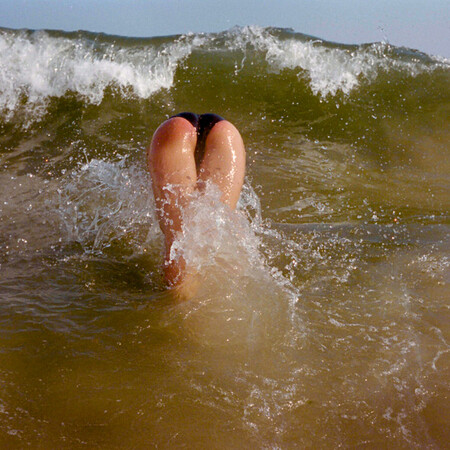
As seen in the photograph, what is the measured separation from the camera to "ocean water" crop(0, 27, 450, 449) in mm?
1765

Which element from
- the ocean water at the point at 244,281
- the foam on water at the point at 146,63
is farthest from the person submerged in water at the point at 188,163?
the foam on water at the point at 146,63

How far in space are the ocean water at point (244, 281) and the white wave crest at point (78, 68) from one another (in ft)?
0.46

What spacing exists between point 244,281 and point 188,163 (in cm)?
67

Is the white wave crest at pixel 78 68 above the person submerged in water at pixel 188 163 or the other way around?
above

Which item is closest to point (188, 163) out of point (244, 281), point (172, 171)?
point (172, 171)

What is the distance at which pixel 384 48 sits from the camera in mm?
6195

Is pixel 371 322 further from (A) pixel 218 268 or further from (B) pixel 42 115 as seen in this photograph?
(B) pixel 42 115

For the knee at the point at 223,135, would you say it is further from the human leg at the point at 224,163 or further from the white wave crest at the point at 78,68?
the white wave crest at the point at 78,68

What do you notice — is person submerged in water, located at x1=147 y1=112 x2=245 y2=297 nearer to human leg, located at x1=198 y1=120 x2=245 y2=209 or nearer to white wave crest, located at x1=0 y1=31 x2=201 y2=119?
human leg, located at x1=198 y1=120 x2=245 y2=209

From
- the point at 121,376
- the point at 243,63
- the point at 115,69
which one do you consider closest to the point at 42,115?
the point at 115,69

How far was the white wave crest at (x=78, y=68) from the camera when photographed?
19.9 feet

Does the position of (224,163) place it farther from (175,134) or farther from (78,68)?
(78,68)

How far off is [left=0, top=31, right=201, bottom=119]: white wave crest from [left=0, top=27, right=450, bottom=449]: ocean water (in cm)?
14

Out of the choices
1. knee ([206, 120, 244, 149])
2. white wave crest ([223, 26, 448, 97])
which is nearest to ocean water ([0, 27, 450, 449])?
white wave crest ([223, 26, 448, 97])
